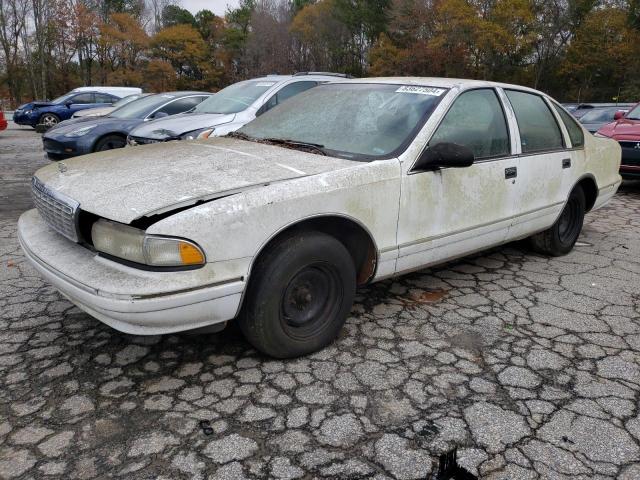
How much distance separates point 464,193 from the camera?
3525 millimetres

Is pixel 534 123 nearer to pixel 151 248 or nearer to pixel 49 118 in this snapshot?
pixel 151 248

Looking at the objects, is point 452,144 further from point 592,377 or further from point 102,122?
point 102,122

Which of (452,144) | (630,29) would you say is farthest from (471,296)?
(630,29)

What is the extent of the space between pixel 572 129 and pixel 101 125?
7.13m

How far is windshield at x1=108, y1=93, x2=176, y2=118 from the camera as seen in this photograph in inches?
377

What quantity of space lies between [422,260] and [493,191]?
0.79 m

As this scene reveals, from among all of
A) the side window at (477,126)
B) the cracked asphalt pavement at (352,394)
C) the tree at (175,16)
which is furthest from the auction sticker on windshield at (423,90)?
the tree at (175,16)

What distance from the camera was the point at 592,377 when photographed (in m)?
2.88

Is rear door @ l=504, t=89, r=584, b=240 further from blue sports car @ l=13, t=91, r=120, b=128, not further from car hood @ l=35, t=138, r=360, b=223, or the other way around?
blue sports car @ l=13, t=91, r=120, b=128

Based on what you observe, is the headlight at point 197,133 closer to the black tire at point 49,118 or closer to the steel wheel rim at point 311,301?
the steel wheel rim at point 311,301

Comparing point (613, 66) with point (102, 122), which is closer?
point (102, 122)

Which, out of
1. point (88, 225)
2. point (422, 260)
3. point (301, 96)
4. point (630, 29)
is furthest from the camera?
point (630, 29)

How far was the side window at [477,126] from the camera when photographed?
349 cm

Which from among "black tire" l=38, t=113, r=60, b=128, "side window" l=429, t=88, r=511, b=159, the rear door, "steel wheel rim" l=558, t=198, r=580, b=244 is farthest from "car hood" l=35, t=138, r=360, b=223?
"black tire" l=38, t=113, r=60, b=128
